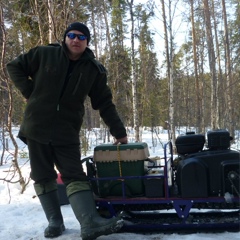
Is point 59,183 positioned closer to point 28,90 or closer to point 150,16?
point 28,90

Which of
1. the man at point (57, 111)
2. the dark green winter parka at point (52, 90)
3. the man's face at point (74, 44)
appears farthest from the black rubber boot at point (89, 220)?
the man's face at point (74, 44)

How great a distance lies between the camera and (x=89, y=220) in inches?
121

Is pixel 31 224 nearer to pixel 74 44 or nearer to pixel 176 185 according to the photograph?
pixel 176 185

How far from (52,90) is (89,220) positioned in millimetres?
1233

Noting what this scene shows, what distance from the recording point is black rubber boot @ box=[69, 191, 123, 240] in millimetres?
3023

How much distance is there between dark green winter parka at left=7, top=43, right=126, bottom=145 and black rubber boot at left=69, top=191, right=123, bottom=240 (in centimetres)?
54

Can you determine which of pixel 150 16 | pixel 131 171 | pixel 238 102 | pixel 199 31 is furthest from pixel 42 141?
pixel 238 102

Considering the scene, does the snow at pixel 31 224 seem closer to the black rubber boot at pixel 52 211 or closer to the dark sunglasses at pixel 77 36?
the black rubber boot at pixel 52 211

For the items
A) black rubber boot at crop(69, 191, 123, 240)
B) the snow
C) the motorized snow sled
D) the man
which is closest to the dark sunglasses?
the man

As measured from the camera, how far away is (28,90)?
330 centimetres

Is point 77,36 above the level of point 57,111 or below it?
above

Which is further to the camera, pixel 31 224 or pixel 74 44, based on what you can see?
pixel 31 224

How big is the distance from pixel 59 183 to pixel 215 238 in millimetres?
2133

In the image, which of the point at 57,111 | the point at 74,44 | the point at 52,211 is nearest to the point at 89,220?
the point at 52,211
